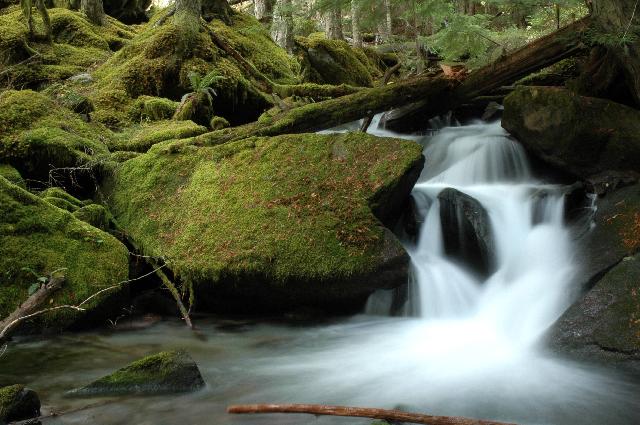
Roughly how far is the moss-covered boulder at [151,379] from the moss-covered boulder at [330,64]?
9.14 meters

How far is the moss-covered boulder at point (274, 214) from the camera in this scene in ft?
16.9

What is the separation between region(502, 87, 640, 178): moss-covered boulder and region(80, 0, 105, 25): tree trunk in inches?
461

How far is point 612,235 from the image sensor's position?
502 centimetres

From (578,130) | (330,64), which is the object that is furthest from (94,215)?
(330,64)

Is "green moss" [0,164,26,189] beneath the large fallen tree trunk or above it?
beneath

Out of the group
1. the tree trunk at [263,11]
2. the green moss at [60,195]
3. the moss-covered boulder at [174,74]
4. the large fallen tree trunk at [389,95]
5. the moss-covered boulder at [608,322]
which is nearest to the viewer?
the moss-covered boulder at [608,322]

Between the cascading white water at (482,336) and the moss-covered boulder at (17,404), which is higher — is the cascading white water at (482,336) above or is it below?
below

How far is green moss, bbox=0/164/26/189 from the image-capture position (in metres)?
6.05

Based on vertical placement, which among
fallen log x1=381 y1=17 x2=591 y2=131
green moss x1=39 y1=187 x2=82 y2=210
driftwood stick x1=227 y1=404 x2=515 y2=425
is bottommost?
driftwood stick x1=227 y1=404 x2=515 y2=425

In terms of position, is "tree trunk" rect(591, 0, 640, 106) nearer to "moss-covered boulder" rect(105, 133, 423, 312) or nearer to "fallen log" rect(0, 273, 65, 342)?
"moss-covered boulder" rect(105, 133, 423, 312)

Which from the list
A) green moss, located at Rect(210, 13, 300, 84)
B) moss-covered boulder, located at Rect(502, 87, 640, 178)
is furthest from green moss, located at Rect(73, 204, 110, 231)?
green moss, located at Rect(210, 13, 300, 84)

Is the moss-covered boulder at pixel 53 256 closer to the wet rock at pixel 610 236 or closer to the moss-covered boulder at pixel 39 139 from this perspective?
the moss-covered boulder at pixel 39 139

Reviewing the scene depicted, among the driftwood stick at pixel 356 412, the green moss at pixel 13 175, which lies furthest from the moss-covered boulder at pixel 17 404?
the green moss at pixel 13 175

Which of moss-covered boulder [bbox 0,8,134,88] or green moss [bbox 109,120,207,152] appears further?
moss-covered boulder [bbox 0,8,134,88]
